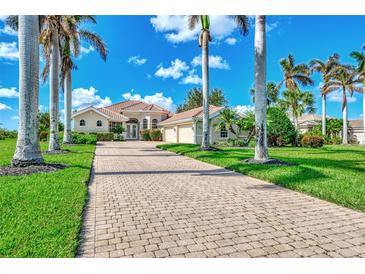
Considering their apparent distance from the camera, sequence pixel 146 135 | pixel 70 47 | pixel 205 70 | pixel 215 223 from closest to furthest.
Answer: pixel 215 223
pixel 205 70
pixel 70 47
pixel 146 135

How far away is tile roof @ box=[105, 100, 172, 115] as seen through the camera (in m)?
43.9

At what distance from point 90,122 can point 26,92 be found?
29.6 m

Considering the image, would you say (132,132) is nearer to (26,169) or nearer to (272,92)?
(272,92)

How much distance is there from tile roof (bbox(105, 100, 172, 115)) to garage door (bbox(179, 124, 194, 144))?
12.9 m

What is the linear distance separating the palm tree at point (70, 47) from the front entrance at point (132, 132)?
20055mm

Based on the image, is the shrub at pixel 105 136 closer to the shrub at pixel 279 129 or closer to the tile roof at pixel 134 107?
the tile roof at pixel 134 107

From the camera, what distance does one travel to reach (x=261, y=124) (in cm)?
1117

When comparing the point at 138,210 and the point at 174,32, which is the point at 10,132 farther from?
the point at 138,210

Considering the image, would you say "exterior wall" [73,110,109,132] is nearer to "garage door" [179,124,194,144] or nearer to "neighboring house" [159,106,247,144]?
"neighboring house" [159,106,247,144]

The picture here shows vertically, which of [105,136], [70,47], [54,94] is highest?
[70,47]

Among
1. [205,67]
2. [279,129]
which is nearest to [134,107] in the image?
[279,129]

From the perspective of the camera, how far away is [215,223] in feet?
14.6
